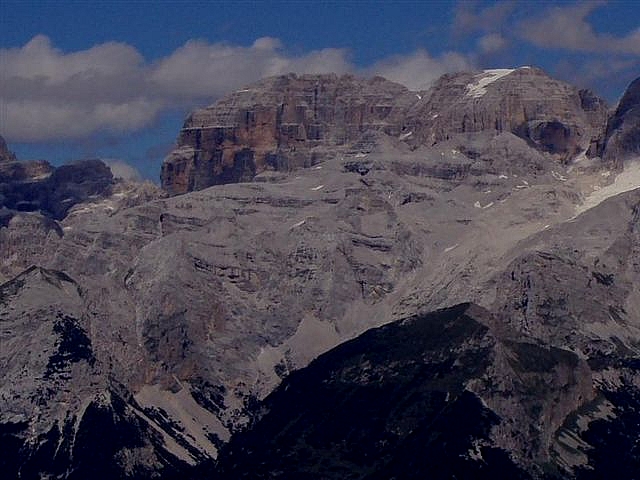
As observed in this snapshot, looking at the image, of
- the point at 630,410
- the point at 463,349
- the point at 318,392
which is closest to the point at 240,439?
the point at 318,392

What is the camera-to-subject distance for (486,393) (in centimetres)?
17875

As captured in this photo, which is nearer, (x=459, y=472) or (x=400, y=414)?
(x=459, y=472)

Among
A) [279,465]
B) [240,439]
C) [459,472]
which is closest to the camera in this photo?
[459,472]

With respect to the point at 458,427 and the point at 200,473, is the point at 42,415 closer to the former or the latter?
the point at 200,473

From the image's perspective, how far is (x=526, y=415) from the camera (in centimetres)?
17638

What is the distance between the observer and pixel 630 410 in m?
187

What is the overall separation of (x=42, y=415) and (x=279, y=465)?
30260 millimetres

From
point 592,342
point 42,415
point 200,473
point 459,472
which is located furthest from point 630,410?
point 42,415

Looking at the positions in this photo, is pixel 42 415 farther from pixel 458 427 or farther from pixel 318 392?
pixel 458 427

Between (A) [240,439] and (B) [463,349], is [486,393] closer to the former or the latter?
(B) [463,349]

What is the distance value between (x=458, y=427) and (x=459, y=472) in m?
6.87

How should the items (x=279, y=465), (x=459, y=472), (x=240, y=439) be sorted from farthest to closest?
(x=240, y=439)
(x=279, y=465)
(x=459, y=472)

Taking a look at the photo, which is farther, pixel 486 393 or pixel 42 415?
pixel 42 415

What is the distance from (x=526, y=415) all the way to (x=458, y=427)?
20.5 ft
